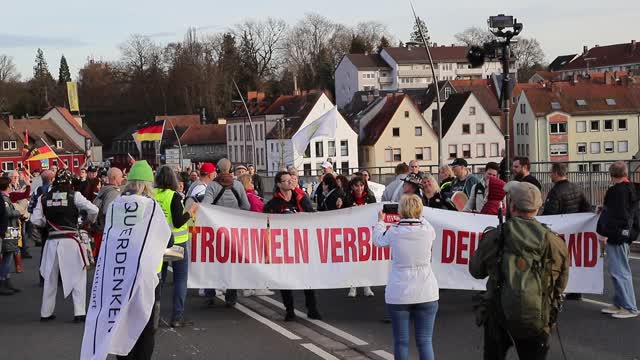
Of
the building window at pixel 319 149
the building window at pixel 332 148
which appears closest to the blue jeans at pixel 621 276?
the building window at pixel 332 148

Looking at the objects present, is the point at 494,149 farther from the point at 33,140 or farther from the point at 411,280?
the point at 411,280

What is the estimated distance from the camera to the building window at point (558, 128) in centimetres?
9894

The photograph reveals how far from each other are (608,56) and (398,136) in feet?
311

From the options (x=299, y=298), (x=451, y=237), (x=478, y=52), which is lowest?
(x=299, y=298)

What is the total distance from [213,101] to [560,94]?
48.1 m

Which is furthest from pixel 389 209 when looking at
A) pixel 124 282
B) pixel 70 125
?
pixel 70 125

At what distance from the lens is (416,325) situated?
8211mm

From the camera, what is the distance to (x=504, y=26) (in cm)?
1855

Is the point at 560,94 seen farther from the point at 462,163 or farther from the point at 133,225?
the point at 133,225

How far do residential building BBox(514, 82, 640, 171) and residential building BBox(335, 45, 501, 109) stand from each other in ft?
118

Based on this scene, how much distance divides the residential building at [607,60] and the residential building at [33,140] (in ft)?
284

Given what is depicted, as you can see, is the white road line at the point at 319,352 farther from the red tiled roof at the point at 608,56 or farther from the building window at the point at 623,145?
the red tiled roof at the point at 608,56

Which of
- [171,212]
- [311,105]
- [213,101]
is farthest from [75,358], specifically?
[213,101]

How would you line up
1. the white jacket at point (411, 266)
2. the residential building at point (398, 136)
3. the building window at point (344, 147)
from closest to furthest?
the white jacket at point (411, 266)
the building window at point (344, 147)
the residential building at point (398, 136)
